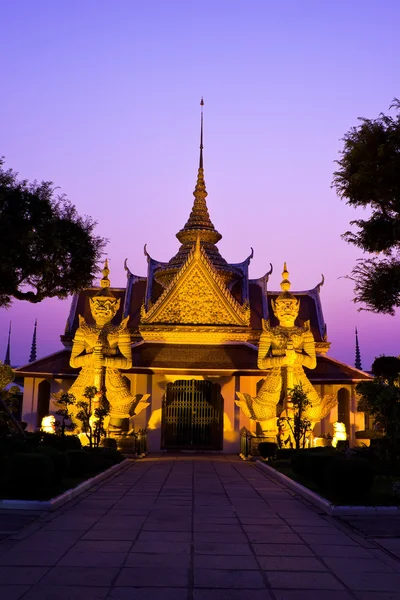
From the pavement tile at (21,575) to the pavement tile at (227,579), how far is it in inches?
48.6

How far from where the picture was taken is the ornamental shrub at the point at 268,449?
18328 millimetres

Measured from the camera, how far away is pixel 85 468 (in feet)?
42.2

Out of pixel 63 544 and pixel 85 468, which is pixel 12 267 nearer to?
pixel 85 468

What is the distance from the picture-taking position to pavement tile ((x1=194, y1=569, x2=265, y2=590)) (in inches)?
198

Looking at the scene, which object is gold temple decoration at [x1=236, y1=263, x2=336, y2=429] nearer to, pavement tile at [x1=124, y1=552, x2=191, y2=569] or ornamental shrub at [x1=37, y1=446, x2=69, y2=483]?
ornamental shrub at [x1=37, y1=446, x2=69, y2=483]

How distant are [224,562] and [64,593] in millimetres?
1636

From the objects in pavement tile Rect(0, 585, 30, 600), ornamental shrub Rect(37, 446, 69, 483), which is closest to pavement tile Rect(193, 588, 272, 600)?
pavement tile Rect(0, 585, 30, 600)

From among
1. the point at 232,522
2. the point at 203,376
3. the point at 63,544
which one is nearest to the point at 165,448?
the point at 203,376

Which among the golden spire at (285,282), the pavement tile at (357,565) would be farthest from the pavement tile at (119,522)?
the golden spire at (285,282)

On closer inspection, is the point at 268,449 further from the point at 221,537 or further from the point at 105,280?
the point at 221,537

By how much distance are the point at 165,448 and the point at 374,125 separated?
Answer: 44.1 ft

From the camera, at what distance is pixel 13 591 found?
4.74 metres

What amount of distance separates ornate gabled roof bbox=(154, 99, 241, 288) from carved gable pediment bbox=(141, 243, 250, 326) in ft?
5.46

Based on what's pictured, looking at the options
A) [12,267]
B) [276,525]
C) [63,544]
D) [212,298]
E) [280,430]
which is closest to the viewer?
[63,544]
